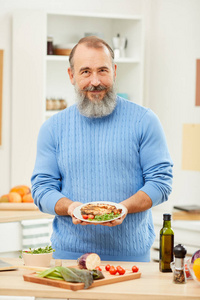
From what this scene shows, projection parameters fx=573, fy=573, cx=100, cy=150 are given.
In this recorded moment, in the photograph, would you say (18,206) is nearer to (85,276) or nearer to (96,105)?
(96,105)

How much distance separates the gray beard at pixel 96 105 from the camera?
2.35 meters

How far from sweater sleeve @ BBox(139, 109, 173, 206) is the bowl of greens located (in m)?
0.46

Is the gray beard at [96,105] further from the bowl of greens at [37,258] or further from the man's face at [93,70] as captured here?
the bowl of greens at [37,258]

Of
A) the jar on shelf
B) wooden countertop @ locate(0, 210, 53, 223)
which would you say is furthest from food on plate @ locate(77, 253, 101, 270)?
the jar on shelf

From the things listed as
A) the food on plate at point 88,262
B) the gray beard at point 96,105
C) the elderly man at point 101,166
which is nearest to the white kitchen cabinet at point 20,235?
the elderly man at point 101,166

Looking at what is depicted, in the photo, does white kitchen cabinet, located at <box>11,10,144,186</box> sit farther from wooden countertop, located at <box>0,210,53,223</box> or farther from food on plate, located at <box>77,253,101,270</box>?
food on plate, located at <box>77,253,101,270</box>

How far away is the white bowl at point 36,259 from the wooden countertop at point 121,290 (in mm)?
129

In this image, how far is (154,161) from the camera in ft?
7.52

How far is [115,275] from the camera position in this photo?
193 cm

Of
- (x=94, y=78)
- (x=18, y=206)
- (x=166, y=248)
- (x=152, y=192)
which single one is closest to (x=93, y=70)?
(x=94, y=78)

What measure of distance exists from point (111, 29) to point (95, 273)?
137 inches

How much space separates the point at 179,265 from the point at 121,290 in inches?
8.5

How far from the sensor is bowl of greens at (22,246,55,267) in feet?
6.79

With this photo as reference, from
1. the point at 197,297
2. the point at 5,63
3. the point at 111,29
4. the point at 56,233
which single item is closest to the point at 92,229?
the point at 56,233
